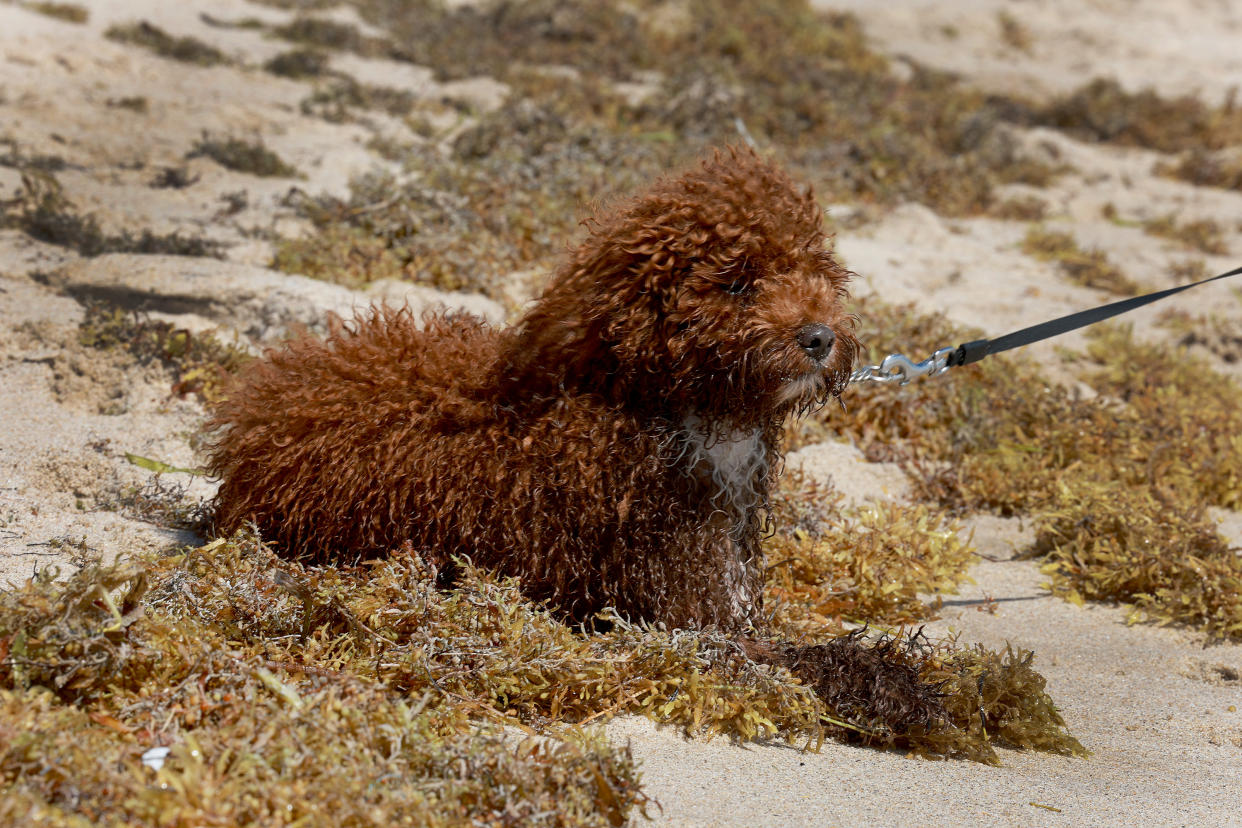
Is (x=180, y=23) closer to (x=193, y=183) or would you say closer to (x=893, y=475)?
(x=193, y=183)

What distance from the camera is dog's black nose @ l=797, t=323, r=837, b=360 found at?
322 cm

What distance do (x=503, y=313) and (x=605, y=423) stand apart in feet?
10.5

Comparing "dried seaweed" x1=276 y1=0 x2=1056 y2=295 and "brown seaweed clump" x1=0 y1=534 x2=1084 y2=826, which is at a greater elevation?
"dried seaweed" x1=276 y1=0 x2=1056 y2=295

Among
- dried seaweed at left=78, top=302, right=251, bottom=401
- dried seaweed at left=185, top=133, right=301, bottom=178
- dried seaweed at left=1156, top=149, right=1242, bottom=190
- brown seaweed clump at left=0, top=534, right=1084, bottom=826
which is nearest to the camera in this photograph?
brown seaweed clump at left=0, top=534, right=1084, bottom=826

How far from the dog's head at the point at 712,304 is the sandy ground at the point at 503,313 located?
1098 mm

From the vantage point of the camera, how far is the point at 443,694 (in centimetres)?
323

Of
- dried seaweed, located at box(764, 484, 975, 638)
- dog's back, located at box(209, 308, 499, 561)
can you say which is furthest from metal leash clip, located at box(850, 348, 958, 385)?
dog's back, located at box(209, 308, 499, 561)

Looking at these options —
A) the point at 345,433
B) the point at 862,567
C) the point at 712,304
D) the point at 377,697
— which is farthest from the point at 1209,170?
the point at 377,697

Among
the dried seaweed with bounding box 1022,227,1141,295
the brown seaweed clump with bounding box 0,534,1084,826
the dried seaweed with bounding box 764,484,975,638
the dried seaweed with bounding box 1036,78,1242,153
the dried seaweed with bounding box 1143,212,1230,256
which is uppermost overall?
the dried seaweed with bounding box 1036,78,1242,153

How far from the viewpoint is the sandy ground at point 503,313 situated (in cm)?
325

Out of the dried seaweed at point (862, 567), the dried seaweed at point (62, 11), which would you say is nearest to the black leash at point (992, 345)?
the dried seaweed at point (862, 567)

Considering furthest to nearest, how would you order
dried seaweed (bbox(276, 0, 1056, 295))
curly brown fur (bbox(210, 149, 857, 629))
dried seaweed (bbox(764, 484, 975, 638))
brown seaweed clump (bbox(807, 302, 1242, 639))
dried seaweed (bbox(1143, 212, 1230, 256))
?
dried seaweed (bbox(1143, 212, 1230, 256)) < dried seaweed (bbox(276, 0, 1056, 295)) < brown seaweed clump (bbox(807, 302, 1242, 639)) < dried seaweed (bbox(764, 484, 975, 638)) < curly brown fur (bbox(210, 149, 857, 629))

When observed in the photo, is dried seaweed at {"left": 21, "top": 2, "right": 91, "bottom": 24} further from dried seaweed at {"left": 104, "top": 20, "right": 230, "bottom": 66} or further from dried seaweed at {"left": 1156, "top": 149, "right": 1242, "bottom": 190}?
dried seaweed at {"left": 1156, "top": 149, "right": 1242, "bottom": 190}

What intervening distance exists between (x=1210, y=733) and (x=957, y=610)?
3.67 feet
